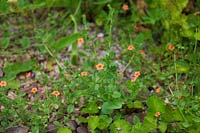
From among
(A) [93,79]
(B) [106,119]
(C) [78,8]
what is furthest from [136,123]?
(C) [78,8]

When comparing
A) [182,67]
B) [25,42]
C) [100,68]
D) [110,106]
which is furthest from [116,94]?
[25,42]

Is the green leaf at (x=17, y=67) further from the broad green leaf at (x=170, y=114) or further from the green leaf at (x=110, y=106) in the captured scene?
the broad green leaf at (x=170, y=114)

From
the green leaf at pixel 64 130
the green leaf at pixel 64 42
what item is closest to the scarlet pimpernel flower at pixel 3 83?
the green leaf at pixel 64 130

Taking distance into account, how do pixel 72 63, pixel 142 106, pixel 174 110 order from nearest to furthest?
pixel 174 110, pixel 142 106, pixel 72 63

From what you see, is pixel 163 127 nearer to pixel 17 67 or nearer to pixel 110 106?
pixel 110 106

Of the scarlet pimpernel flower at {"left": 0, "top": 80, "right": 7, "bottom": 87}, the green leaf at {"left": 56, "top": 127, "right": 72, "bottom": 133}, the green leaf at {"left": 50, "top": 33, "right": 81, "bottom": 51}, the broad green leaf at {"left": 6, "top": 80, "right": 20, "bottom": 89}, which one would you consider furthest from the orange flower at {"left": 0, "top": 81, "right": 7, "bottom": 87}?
the green leaf at {"left": 50, "top": 33, "right": 81, "bottom": 51}

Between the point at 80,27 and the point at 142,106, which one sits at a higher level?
the point at 80,27

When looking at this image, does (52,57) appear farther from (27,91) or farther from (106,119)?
(106,119)

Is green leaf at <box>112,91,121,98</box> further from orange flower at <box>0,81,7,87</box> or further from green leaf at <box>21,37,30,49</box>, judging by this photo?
green leaf at <box>21,37,30,49</box>
